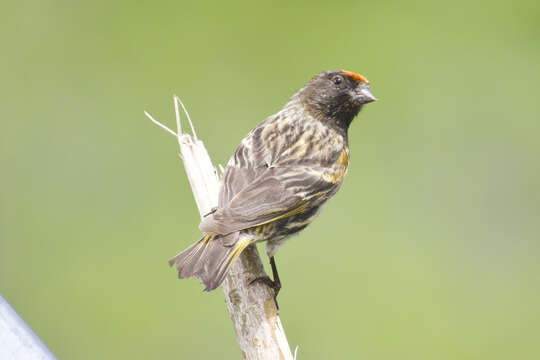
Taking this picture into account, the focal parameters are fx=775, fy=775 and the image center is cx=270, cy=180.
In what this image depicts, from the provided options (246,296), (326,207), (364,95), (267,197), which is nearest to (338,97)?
(364,95)

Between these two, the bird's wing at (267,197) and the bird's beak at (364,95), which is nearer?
the bird's wing at (267,197)

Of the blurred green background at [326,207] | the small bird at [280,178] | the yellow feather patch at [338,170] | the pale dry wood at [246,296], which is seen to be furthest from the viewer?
the blurred green background at [326,207]

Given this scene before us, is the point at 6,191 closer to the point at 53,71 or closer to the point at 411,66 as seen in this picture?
the point at 53,71

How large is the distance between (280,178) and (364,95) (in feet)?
2.51

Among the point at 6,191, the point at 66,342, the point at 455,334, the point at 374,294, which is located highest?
the point at 6,191

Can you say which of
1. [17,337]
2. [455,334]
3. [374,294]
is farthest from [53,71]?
[17,337]

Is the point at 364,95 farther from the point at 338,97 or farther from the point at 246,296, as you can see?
the point at 246,296

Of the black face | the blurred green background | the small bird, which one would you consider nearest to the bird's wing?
the small bird

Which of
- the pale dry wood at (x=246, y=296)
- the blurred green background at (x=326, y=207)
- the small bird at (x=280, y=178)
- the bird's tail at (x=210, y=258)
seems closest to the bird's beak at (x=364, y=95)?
the small bird at (x=280, y=178)

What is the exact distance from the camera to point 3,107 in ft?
21.9

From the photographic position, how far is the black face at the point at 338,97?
12.3ft

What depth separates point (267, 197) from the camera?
122 inches

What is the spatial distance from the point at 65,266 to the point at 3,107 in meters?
1.85

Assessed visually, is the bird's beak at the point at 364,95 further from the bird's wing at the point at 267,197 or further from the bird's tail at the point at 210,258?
the bird's tail at the point at 210,258
